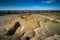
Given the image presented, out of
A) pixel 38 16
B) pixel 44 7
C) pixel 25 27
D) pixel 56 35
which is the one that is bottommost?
pixel 56 35

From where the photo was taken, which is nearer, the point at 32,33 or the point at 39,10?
the point at 32,33

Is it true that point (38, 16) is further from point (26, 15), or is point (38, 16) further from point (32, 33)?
point (32, 33)

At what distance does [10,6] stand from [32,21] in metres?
0.62

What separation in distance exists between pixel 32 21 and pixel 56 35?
619 millimetres

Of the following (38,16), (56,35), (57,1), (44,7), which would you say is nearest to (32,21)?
(38,16)

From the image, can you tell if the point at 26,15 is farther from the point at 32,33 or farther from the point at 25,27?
the point at 32,33

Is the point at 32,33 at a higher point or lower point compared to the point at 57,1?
lower

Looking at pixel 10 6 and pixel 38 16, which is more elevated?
pixel 10 6

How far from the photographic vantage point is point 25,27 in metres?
2.35

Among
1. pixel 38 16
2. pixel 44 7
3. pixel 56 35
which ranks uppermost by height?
pixel 44 7

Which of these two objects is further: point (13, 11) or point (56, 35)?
point (13, 11)

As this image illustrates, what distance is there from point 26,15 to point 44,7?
0.47m

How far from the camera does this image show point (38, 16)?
7.97 feet

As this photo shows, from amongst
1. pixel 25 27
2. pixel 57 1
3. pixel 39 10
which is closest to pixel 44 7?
pixel 39 10
